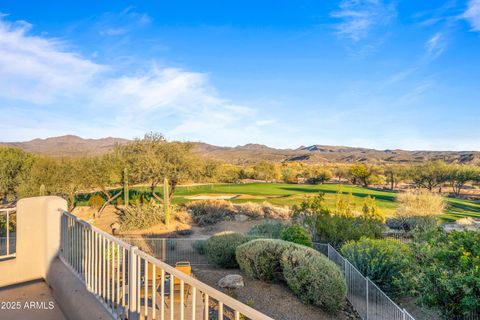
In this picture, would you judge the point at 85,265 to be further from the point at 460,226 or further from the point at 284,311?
the point at 460,226

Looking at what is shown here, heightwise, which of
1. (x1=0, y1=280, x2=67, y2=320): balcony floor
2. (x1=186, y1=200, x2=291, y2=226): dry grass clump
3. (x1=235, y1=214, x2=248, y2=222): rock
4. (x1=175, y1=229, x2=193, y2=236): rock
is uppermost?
(x1=0, y1=280, x2=67, y2=320): balcony floor

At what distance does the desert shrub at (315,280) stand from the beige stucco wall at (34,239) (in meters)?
5.11

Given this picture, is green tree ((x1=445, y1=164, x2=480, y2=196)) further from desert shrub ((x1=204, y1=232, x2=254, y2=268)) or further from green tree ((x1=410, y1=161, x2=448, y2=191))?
desert shrub ((x1=204, y1=232, x2=254, y2=268))

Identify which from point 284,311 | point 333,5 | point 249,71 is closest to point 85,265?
point 284,311

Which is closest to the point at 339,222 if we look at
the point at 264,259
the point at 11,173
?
the point at 264,259

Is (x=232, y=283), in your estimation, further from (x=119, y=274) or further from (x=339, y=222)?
(x=339, y=222)

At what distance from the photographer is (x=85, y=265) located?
3389 millimetres

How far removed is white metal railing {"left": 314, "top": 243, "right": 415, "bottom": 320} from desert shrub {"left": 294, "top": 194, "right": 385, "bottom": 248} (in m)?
4.34

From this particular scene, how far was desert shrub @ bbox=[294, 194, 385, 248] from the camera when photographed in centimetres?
1273

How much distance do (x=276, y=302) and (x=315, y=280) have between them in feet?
3.44

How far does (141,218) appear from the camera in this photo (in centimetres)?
1753

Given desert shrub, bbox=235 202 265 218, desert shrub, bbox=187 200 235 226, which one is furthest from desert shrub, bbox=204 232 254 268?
desert shrub, bbox=235 202 265 218

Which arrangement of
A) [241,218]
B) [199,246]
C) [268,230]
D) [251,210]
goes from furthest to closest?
[251,210], [241,218], [268,230], [199,246]

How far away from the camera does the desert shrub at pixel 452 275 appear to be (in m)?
5.60
